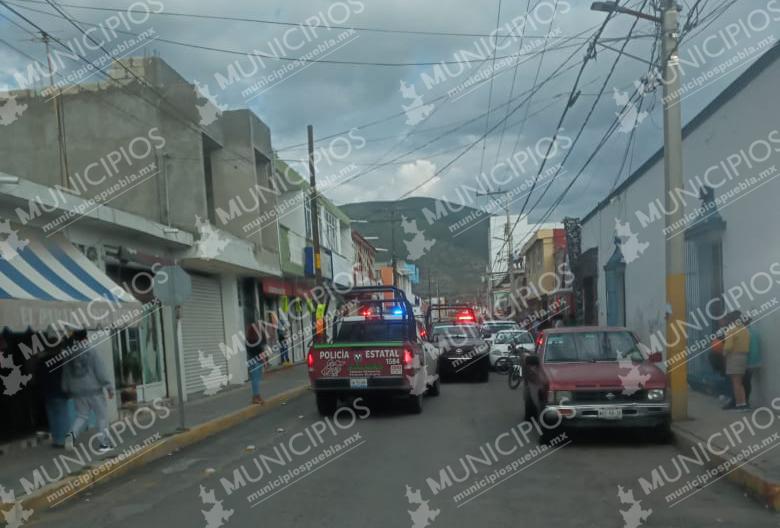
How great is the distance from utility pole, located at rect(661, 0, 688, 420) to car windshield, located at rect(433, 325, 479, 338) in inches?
406

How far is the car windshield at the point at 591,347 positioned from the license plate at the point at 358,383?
3525 mm

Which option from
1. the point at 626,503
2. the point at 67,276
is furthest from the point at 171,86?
the point at 626,503

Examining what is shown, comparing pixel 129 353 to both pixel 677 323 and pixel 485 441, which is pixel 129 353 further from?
pixel 677 323

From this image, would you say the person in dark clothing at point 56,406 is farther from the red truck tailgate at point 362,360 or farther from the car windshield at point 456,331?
the car windshield at point 456,331

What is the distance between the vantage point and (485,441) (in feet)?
33.7

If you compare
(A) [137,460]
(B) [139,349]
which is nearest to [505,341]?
(B) [139,349]

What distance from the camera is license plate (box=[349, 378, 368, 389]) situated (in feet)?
42.3

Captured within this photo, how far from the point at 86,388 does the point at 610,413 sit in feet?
23.4

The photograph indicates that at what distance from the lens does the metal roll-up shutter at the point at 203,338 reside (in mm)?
18297

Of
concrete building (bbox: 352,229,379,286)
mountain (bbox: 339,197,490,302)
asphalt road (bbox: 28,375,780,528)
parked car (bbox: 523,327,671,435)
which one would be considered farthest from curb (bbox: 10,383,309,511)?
concrete building (bbox: 352,229,379,286)

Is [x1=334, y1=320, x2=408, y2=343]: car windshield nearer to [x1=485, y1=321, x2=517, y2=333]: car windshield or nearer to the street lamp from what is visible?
the street lamp

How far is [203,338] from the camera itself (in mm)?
19500

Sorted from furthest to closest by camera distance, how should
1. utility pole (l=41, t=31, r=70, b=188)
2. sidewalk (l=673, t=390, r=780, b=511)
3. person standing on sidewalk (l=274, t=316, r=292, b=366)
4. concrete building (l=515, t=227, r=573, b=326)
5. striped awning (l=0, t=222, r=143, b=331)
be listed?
concrete building (l=515, t=227, r=573, b=326) < person standing on sidewalk (l=274, t=316, r=292, b=366) < utility pole (l=41, t=31, r=70, b=188) < striped awning (l=0, t=222, r=143, b=331) < sidewalk (l=673, t=390, r=780, b=511)

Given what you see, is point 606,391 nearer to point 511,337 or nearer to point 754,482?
point 754,482
